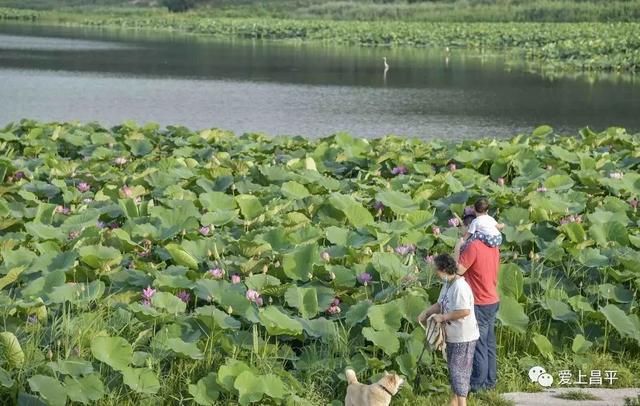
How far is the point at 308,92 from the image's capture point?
2541cm

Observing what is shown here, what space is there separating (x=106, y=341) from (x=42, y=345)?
48 cm

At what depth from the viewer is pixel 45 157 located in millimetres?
9164

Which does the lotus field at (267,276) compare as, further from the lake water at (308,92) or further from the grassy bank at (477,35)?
the grassy bank at (477,35)

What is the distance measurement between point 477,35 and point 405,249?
4097 cm

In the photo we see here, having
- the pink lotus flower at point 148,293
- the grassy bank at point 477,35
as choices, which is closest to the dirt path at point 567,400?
the pink lotus flower at point 148,293

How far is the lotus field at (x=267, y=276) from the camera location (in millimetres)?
4980

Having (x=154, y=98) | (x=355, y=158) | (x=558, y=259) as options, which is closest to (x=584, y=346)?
(x=558, y=259)

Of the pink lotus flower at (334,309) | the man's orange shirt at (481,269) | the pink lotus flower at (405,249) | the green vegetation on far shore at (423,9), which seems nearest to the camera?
the man's orange shirt at (481,269)

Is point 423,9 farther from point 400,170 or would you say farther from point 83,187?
point 83,187

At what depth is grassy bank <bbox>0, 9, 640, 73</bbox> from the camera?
34.5 meters

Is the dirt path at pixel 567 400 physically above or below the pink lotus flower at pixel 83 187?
below

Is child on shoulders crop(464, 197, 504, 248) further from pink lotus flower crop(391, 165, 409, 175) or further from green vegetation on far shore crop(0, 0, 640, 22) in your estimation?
green vegetation on far shore crop(0, 0, 640, 22)

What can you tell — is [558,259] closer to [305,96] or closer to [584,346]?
[584,346]

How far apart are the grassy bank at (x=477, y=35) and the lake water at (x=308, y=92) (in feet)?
7.14
